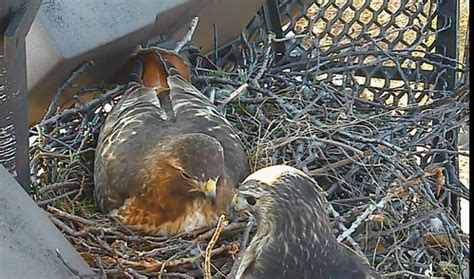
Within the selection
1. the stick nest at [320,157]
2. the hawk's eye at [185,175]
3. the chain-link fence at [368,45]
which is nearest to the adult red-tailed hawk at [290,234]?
the stick nest at [320,157]

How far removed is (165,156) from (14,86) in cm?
95

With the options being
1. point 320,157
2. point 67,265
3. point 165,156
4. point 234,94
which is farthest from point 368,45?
point 67,265

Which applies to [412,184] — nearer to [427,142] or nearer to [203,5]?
[427,142]

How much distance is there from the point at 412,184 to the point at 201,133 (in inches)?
28.3

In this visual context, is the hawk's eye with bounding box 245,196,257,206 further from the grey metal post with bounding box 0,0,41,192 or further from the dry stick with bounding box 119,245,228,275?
the grey metal post with bounding box 0,0,41,192

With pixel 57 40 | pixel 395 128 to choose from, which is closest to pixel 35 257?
pixel 57 40

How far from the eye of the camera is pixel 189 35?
3066mm

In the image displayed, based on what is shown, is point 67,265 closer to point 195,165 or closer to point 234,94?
point 195,165

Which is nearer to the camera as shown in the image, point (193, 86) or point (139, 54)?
point (139, 54)

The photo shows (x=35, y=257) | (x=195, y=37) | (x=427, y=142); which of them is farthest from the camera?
(x=195, y=37)

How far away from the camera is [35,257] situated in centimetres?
154

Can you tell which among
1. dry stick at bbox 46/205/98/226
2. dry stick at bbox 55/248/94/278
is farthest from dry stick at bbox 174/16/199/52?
dry stick at bbox 55/248/94/278

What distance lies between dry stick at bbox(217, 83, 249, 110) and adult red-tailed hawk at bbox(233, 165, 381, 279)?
0.91m

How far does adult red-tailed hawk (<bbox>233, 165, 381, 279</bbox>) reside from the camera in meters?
1.99
